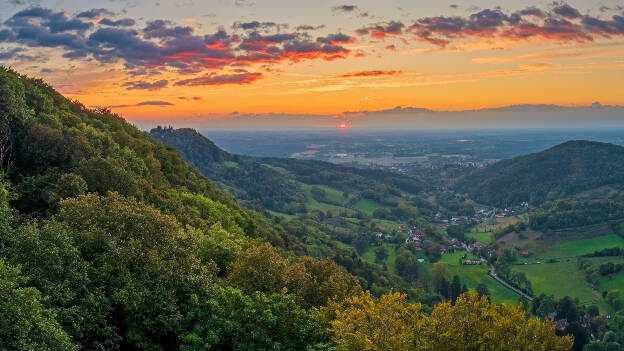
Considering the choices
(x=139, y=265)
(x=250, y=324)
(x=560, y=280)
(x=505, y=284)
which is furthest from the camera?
(x=505, y=284)

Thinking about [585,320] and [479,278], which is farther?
[479,278]

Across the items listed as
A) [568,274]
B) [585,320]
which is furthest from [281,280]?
[568,274]

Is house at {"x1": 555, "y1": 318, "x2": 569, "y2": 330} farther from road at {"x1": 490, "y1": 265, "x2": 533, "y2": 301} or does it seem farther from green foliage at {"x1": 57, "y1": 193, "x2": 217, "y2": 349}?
green foliage at {"x1": 57, "y1": 193, "x2": 217, "y2": 349}

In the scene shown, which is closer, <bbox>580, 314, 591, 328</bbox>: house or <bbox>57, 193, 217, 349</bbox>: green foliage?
<bbox>57, 193, 217, 349</bbox>: green foliage

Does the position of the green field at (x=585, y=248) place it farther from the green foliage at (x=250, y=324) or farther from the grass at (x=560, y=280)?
the green foliage at (x=250, y=324)

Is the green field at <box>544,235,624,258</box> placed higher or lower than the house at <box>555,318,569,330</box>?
higher

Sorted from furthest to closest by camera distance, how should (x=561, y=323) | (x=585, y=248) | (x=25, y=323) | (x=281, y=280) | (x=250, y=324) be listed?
(x=585, y=248)
(x=561, y=323)
(x=281, y=280)
(x=250, y=324)
(x=25, y=323)

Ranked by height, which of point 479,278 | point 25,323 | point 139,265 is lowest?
point 479,278

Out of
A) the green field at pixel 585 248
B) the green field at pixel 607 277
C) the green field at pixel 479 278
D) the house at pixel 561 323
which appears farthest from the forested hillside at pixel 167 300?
the green field at pixel 585 248

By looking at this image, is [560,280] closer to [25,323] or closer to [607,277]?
[607,277]

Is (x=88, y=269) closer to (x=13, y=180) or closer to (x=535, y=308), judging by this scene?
(x=13, y=180)

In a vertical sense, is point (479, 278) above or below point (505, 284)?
above

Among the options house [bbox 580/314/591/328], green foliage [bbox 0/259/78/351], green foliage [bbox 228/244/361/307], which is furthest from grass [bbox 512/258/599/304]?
green foliage [bbox 0/259/78/351]
